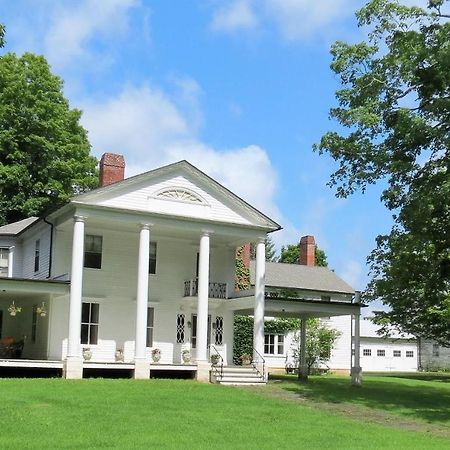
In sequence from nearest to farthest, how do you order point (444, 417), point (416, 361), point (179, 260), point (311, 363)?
point (444, 417) → point (179, 260) → point (311, 363) → point (416, 361)

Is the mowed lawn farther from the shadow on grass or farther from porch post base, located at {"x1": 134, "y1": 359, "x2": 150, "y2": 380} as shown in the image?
porch post base, located at {"x1": 134, "y1": 359, "x2": 150, "y2": 380}

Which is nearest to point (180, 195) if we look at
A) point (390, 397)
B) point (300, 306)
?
point (300, 306)

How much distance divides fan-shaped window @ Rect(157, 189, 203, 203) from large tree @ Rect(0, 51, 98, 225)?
17.1 metres

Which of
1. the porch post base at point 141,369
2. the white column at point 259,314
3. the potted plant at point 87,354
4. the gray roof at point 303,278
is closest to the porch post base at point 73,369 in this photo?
the potted plant at point 87,354

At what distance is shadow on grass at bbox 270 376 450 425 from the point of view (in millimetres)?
22837

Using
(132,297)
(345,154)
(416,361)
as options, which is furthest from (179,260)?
(416,361)

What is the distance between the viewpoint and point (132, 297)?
33.0 m

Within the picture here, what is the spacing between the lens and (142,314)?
1167 inches

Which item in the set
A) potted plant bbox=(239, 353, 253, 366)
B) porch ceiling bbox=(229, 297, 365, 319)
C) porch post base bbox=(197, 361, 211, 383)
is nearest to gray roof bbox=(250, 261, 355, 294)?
potted plant bbox=(239, 353, 253, 366)

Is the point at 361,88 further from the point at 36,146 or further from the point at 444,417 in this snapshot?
the point at 36,146

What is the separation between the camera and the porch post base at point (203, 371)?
3017cm

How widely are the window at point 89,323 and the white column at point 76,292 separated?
317 centimetres

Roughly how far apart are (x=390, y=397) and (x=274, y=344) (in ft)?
68.8

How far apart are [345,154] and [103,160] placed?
12.3 metres
